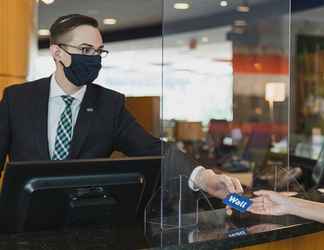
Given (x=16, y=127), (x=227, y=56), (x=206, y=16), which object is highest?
(x=206, y=16)

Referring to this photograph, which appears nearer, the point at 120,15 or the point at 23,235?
the point at 23,235

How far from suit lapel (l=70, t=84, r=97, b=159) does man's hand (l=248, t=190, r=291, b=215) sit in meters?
0.82

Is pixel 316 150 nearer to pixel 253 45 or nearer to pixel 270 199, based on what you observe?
pixel 253 45

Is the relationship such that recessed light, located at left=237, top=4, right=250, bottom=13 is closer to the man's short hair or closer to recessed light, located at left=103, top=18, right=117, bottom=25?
recessed light, located at left=103, top=18, right=117, bottom=25

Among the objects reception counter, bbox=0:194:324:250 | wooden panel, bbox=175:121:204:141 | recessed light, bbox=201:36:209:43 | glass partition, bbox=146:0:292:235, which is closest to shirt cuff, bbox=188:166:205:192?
reception counter, bbox=0:194:324:250

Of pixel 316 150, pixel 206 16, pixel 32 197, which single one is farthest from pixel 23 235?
pixel 206 16

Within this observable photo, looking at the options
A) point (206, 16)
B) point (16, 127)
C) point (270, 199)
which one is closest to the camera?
point (270, 199)

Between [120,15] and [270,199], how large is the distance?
7.22m

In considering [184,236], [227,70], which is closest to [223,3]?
[227,70]

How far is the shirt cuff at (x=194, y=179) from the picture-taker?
1.90 meters

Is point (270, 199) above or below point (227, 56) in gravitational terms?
below

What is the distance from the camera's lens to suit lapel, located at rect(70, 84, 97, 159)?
232 centimetres

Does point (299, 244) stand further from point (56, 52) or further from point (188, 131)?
point (188, 131)

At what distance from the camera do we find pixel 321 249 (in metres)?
2.16
